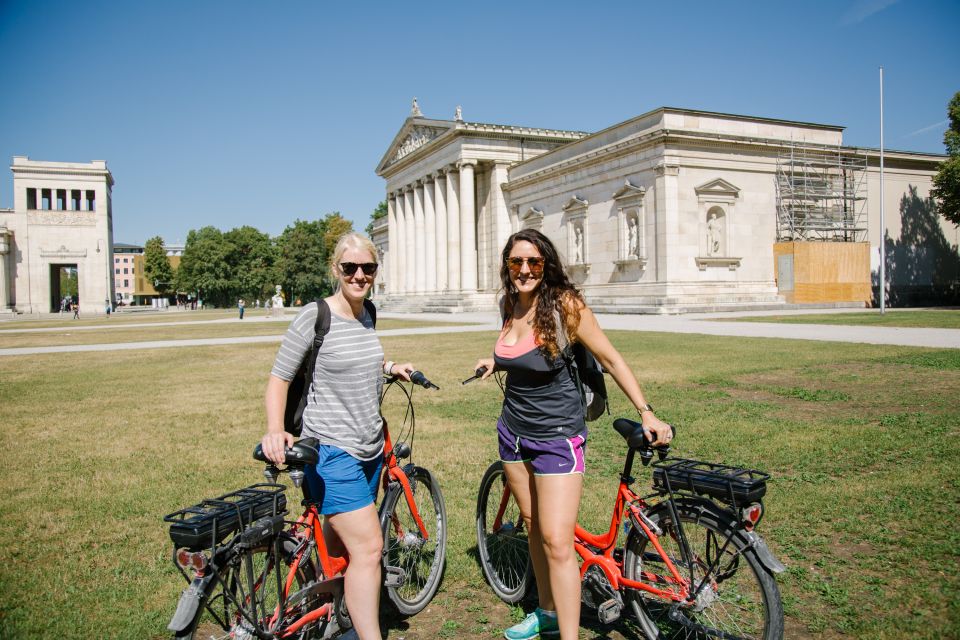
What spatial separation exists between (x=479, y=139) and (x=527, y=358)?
48.3 metres

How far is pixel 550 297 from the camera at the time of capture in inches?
139

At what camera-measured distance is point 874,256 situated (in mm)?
38094

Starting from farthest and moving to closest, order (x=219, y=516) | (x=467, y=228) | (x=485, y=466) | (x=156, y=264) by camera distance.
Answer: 1. (x=156, y=264)
2. (x=467, y=228)
3. (x=485, y=466)
4. (x=219, y=516)

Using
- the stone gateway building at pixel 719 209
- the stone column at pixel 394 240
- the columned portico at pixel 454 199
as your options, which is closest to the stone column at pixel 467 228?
the columned portico at pixel 454 199

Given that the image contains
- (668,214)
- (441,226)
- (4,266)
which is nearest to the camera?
(668,214)

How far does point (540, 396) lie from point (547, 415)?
11 centimetres

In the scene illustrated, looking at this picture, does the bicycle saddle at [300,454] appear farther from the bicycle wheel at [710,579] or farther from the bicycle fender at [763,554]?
the bicycle fender at [763,554]

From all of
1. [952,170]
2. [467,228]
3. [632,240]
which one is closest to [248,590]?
[632,240]

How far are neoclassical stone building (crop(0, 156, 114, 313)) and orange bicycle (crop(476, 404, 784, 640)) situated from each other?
9005cm

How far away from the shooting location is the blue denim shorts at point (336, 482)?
3.29 meters

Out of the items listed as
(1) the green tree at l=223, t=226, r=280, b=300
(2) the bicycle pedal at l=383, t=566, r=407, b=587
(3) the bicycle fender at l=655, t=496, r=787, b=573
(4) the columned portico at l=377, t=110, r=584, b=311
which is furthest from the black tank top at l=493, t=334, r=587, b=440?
(1) the green tree at l=223, t=226, r=280, b=300

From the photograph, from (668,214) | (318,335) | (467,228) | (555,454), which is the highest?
(467,228)

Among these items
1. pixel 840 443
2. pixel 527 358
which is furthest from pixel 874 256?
pixel 527 358

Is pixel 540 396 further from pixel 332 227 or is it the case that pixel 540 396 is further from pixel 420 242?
pixel 332 227
